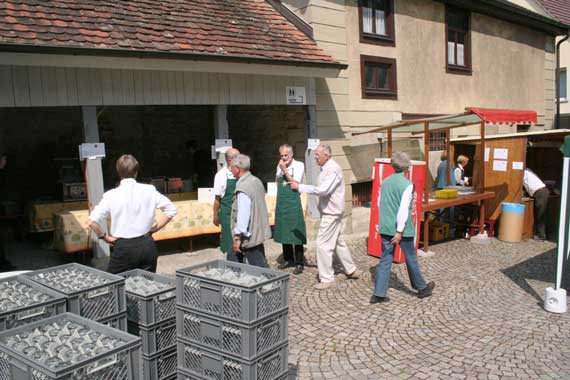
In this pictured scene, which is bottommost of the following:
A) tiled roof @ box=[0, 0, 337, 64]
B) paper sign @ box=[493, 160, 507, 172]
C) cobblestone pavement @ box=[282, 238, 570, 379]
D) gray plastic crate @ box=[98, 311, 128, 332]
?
cobblestone pavement @ box=[282, 238, 570, 379]

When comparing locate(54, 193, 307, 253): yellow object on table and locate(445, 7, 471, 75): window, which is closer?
locate(54, 193, 307, 253): yellow object on table

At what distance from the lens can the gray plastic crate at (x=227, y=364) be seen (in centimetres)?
324

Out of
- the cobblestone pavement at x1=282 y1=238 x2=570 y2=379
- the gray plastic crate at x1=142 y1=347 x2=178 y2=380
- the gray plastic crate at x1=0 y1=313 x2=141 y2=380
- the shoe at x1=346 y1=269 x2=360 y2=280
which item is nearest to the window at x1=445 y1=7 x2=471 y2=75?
the cobblestone pavement at x1=282 y1=238 x2=570 y2=379

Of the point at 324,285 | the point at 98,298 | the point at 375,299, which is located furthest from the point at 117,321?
the point at 324,285

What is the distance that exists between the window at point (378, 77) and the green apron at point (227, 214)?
17.2ft

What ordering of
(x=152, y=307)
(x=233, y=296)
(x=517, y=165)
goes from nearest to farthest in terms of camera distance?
(x=233, y=296) < (x=152, y=307) < (x=517, y=165)

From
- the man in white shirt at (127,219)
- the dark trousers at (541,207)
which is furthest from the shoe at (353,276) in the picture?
the dark trousers at (541,207)

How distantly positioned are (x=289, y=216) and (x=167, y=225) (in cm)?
213

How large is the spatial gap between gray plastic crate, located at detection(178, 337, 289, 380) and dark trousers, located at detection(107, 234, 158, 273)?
3.68 feet

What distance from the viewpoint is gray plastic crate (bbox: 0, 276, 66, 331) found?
3.06m

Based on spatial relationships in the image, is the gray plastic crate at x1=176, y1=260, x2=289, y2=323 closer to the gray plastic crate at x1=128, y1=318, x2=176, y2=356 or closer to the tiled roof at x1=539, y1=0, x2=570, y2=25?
the gray plastic crate at x1=128, y1=318, x2=176, y2=356

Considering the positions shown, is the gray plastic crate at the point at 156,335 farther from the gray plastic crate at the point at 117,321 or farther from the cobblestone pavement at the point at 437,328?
Result: the cobblestone pavement at the point at 437,328

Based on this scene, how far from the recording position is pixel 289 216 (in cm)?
731

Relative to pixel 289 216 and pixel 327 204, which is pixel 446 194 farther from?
pixel 327 204
